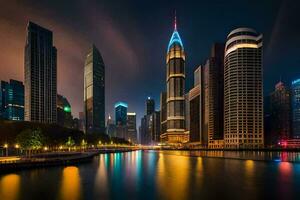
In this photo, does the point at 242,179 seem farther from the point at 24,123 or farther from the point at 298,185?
the point at 24,123

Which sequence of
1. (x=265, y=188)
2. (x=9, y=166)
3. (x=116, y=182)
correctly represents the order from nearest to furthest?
1. (x=265, y=188)
2. (x=116, y=182)
3. (x=9, y=166)

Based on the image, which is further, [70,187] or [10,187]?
[70,187]

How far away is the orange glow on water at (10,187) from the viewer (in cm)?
5847

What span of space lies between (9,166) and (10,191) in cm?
3413

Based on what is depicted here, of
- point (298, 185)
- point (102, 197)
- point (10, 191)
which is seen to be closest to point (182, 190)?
point (102, 197)

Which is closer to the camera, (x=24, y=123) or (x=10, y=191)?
(x=10, y=191)

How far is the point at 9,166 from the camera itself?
3676 inches

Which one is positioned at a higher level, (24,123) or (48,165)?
(24,123)

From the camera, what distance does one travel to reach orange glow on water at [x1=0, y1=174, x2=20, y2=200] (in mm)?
58469

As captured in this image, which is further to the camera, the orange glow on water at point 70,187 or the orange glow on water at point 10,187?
the orange glow on water at point 10,187

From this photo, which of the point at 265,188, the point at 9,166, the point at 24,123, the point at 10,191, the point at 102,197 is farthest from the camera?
the point at 24,123

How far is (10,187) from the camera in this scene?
66.8 meters

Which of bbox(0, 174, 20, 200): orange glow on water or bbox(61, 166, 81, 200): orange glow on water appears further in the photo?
bbox(0, 174, 20, 200): orange glow on water

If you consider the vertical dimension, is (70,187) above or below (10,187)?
below
